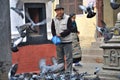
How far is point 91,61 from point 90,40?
1.73 m

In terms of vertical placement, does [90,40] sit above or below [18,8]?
below

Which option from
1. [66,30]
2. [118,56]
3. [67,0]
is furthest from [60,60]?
[67,0]

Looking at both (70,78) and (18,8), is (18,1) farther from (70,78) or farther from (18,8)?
(70,78)

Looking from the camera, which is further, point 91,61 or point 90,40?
point 90,40

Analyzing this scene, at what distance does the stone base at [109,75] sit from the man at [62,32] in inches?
34.0

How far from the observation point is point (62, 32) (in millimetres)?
7895

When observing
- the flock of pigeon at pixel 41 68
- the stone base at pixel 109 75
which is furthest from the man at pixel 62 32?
the stone base at pixel 109 75

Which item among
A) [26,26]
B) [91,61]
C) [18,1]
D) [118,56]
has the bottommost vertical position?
[91,61]

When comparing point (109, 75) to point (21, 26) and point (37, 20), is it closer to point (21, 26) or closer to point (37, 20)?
point (21, 26)

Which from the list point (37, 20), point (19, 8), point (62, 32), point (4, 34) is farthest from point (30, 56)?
point (4, 34)

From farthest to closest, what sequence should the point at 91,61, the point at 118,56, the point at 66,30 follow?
the point at 91,61, the point at 66,30, the point at 118,56

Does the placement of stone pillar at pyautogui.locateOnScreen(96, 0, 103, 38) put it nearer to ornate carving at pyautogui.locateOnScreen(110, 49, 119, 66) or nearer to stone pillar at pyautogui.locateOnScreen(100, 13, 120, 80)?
stone pillar at pyautogui.locateOnScreen(100, 13, 120, 80)

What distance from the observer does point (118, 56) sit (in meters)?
7.16

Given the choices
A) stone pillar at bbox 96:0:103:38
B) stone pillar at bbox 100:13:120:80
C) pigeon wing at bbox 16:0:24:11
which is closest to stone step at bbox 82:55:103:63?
stone pillar at bbox 96:0:103:38
